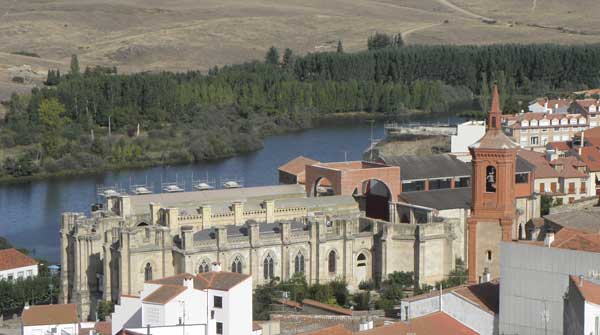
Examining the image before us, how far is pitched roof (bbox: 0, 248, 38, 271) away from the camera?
36.9 m

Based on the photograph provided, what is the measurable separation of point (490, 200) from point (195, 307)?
10.8 metres

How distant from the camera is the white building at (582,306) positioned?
2005cm

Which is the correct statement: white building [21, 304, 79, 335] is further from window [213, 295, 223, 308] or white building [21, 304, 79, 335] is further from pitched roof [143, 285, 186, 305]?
window [213, 295, 223, 308]

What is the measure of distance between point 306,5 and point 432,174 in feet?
408

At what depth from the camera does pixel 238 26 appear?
14175 centimetres

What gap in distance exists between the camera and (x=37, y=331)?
89.8ft

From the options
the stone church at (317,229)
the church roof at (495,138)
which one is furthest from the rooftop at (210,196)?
the church roof at (495,138)

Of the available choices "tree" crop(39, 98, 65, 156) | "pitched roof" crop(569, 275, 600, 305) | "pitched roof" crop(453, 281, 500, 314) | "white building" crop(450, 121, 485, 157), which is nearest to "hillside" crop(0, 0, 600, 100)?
"tree" crop(39, 98, 65, 156)

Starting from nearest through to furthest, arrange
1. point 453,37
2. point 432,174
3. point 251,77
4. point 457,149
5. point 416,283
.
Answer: point 416,283 < point 432,174 < point 457,149 < point 251,77 < point 453,37

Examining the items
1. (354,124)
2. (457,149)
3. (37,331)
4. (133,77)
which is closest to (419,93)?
(354,124)

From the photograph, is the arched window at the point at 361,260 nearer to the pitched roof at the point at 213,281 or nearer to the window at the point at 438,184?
the window at the point at 438,184

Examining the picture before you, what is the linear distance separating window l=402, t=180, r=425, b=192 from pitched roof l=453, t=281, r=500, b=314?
37.9 feet

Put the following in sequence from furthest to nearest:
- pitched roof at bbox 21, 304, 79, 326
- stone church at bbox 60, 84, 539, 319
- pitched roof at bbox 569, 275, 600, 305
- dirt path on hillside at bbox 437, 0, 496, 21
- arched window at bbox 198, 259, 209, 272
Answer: dirt path on hillside at bbox 437, 0, 496, 21 → stone church at bbox 60, 84, 539, 319 → arched window at bbox 198, 259, 209, 272 → pitched roof at bbox 21, 304, 79, 326 → pitched roof at bbox 569, 275, 600, 305

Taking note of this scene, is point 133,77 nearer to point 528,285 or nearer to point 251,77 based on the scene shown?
point 251,77
